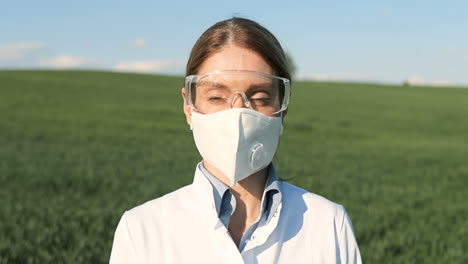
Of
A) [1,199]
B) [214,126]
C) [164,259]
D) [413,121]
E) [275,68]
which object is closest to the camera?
A: [164,259]

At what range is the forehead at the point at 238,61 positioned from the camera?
2.23 meters

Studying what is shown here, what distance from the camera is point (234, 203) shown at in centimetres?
221

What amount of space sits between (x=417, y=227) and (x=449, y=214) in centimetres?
178

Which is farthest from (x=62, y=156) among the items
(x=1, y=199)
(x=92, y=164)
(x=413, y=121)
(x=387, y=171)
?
(x=413, y=121)

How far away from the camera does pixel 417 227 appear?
922cm

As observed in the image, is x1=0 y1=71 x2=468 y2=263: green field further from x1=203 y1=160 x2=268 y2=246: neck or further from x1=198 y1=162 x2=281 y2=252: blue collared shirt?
x1=198 y1=162 x2=281 y2=252: blue collared shirt

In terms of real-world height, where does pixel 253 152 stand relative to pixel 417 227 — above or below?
above

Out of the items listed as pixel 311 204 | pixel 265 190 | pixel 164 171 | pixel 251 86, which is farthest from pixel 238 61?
pixel 164 171

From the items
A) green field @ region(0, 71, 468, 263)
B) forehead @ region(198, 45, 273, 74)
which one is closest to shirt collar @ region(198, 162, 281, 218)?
forehead @ region(198, 45, 273, 74)

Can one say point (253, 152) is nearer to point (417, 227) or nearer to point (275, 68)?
point (275, 68)

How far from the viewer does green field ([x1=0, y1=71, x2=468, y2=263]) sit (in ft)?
24.9

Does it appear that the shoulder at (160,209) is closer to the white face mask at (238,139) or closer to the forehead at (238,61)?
the white face mask at (238,139)

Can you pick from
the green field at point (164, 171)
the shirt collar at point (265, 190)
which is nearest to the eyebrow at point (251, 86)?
the shirt collar at point (265, 190)

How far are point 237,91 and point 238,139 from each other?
0.92ft
